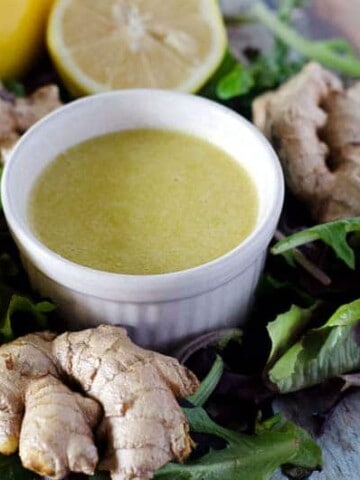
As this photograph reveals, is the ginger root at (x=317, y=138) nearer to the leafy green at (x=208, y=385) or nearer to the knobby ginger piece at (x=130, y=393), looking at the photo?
the leafy green at (x=208, y=385)

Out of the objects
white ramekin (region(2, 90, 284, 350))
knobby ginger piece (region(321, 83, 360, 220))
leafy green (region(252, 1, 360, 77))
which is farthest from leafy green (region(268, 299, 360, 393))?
leafy green (region(252, 1, 360, 77))

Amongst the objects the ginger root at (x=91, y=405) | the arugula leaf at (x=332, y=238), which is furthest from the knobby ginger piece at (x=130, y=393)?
the arugula leaf at (x=332, y=238)

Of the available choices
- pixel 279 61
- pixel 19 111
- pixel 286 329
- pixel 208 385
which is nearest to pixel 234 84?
pixel 279 61

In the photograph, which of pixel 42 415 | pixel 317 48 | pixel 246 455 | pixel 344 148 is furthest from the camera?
pixel 317 48

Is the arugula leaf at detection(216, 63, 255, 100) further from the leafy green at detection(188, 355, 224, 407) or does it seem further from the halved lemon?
the leafy green at detection(188, 355, 224, 407)

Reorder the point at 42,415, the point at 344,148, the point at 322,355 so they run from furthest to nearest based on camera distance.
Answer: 1. the point at 344,148
2. the point at 322,355
3. the point at 42,415

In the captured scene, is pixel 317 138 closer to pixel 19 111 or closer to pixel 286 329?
pixel 286 329
